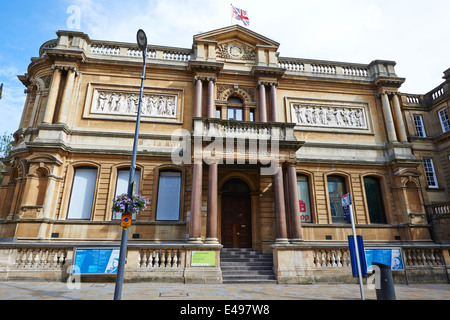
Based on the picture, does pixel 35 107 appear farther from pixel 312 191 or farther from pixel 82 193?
pixel 312 191

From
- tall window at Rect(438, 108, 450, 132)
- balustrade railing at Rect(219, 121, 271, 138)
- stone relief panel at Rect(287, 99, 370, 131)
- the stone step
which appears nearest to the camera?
the stone step

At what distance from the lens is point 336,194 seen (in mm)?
17391

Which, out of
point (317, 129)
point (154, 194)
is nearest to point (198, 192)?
point (154, 194)

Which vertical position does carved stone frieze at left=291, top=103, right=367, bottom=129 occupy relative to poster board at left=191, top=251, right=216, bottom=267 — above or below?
above

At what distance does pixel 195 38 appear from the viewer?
18.4 metres

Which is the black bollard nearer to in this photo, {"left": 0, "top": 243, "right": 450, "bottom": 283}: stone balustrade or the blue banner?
the blue banner

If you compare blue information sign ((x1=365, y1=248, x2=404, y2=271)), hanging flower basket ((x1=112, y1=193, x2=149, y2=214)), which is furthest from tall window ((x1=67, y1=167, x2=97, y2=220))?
blue information sign ((x1=365, y1=248, x2=404, y2=271))

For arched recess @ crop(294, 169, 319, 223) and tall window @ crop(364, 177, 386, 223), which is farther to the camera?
tall window @ crop(364, 177, 386, 223)

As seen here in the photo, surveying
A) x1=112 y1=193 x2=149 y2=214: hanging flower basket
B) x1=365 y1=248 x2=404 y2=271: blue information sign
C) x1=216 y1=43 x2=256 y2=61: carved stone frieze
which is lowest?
x1=365 y1=248 x2=404 y2=271: blue information sign

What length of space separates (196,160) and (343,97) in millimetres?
12734

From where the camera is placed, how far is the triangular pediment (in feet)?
63.0

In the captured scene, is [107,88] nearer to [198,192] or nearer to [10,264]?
[198,192]

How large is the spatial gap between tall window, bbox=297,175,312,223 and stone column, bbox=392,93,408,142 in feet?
25.1

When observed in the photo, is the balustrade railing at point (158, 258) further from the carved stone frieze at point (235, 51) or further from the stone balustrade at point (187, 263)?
the carved stone frieze at point (235, 51)
